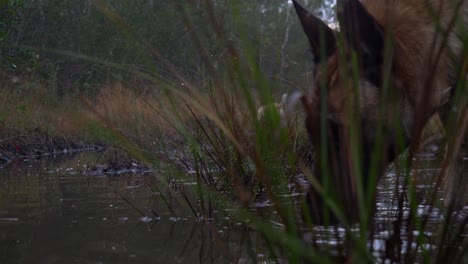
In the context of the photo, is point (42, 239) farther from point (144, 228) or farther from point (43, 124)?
point (43, 124)

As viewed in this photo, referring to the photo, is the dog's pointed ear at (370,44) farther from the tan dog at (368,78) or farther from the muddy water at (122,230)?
the muddy water at (122,230)

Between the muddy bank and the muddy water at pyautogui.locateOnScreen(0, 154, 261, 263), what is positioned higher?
the muddy bank

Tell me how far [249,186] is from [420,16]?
48.6 inches

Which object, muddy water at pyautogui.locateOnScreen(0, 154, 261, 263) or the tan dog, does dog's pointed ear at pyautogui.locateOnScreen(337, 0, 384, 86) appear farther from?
muddy water at pyautogui.locateOnScreen(0, 154, 261, 263)

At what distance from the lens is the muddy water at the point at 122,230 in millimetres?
2021

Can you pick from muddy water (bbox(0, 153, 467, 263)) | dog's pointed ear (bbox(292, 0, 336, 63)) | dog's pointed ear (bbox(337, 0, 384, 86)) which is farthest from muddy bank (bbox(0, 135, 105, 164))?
dog's pointed ear (bbox(337, 0, 384, 86))

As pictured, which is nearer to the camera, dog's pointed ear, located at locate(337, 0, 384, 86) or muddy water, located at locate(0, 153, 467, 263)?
muddy water, located at locate(0, 153, 467, 263)

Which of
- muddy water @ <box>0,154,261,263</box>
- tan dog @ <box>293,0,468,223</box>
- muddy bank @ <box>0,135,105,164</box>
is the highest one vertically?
tan dog @ <box>293,0,468,223</box>

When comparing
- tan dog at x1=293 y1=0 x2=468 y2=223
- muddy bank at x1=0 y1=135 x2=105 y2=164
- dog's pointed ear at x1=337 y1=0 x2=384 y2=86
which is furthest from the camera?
muddy bank at x1=0 y1=135 x2=105 y2=164

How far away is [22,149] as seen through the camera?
924 cm

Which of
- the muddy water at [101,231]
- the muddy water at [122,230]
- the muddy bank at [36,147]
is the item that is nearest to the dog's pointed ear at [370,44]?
the muddy water at [122,230]

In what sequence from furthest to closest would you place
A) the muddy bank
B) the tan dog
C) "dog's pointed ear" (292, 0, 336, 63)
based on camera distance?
the muddy bank < "dog's pointed ear" (292, 0, 336, 63) < the tan dog

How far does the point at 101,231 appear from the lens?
8.35 ft

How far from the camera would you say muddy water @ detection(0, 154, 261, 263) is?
2.06m
